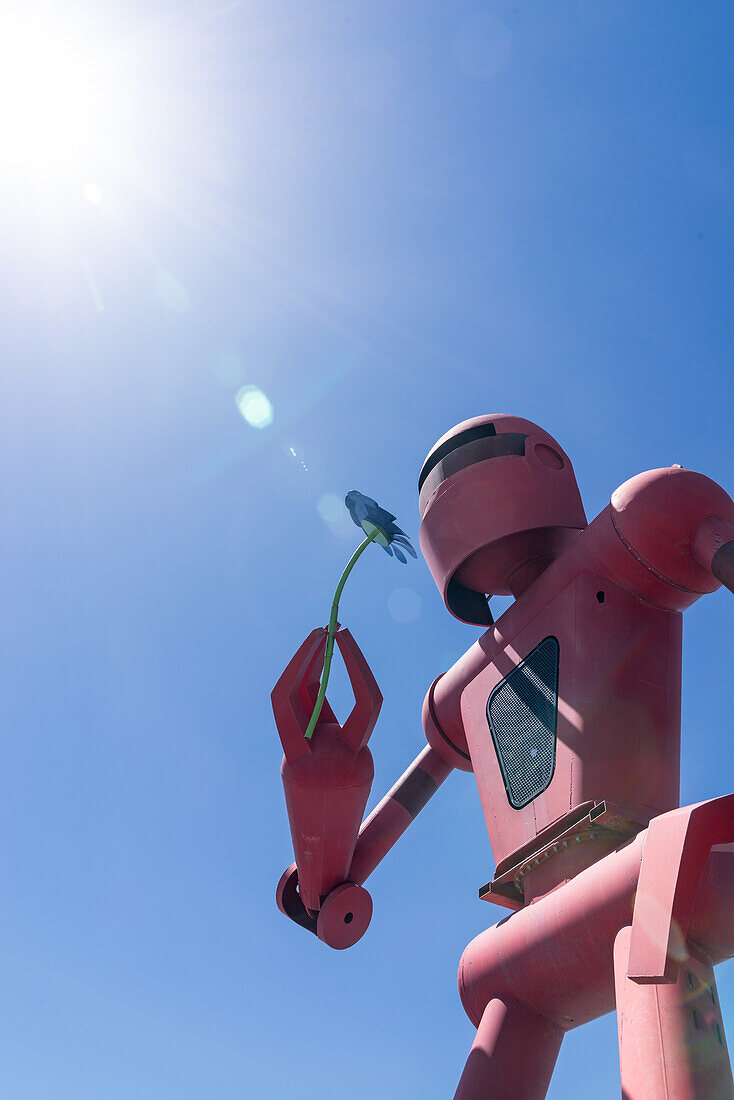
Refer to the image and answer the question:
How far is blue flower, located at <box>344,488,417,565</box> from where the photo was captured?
22.9 feet

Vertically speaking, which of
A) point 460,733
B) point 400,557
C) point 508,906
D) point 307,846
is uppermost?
point 400,557

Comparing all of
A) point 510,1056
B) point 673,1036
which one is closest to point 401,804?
point 510,1056

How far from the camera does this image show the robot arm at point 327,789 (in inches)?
254

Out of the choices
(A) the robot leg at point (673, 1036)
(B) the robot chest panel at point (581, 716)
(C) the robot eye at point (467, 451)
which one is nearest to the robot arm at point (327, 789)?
(B) the robot chest panel at point (581, 716)

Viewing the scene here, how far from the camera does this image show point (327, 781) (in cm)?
639

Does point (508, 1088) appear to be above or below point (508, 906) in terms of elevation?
below

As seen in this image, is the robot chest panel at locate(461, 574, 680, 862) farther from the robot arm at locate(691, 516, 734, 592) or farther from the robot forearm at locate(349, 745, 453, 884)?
the robot forearm at locate(349, 745, 453, 884)

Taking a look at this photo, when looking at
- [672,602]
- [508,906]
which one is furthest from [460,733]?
[672,602]

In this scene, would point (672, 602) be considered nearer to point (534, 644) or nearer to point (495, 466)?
point (534, 644)

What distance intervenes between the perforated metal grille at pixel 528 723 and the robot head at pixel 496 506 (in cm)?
95

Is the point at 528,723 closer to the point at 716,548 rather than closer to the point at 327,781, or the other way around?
the point at 327,781

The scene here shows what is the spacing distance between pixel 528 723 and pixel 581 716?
0.60m

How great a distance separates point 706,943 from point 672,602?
2.45 metres

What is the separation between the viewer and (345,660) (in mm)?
6820
